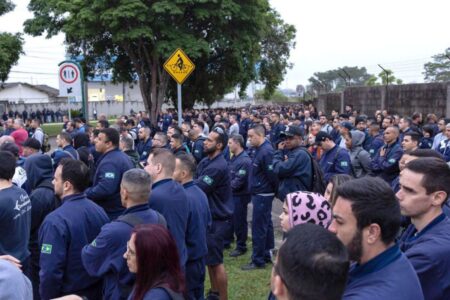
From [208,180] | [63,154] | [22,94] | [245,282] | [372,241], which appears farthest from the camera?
[22,94]

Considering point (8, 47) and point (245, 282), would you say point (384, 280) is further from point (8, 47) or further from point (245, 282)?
point (8, 47)

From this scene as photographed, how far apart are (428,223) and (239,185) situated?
4303mm

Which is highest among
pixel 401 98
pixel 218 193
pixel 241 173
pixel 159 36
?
pixel 159 36

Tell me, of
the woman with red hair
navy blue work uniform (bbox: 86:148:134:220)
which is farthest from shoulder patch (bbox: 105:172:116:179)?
the woman with red hair

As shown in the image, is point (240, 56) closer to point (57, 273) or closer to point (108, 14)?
point (108, 14)

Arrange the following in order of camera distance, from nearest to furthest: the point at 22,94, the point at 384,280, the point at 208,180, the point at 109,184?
the point at 384,280, the point at 109,184, the point at 208,180, the point at 22,94

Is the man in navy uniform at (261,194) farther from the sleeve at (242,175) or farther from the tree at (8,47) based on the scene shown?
the tree at (8,47)

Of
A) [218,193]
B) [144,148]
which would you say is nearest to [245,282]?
[218,193]

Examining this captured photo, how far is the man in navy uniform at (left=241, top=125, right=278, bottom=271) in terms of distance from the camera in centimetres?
697

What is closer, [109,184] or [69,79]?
[109,184]

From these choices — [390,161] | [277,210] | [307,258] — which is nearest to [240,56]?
[277,210]

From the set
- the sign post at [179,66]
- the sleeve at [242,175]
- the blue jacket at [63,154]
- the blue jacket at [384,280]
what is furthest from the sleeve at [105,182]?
the sign post at [179,66]

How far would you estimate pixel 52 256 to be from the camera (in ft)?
12.6

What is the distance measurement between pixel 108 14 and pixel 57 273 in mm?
19849
